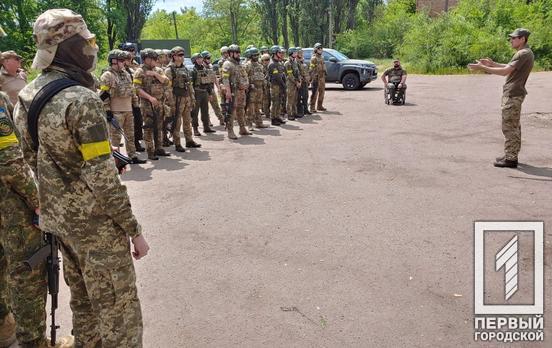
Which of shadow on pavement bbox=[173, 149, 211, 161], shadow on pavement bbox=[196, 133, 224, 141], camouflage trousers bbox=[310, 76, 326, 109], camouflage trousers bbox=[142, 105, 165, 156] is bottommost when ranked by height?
shadow on pavement bbox=[173, 149, 211, 161]

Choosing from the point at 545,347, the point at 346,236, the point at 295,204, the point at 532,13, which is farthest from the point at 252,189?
the point at 532,13

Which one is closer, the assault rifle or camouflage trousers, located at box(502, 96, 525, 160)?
the assault rifle

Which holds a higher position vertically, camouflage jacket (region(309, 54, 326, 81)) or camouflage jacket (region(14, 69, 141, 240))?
camouflage jacket (region(309, 54, 326, 81))

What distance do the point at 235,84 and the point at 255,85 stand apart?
1.24m

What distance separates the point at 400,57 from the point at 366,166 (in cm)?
2783

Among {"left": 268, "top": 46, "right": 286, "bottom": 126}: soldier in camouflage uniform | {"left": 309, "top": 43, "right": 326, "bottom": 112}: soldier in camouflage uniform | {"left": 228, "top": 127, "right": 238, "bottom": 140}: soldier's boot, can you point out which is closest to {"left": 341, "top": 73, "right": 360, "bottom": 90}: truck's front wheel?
{"left": 309, "top": 43, "right": 326, "bottom": 112}: soldier in camouflage uniform

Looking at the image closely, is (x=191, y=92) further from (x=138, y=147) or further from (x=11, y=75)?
(x=11, y=75)

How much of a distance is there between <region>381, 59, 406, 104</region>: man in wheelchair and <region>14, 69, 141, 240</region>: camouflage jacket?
522 inches

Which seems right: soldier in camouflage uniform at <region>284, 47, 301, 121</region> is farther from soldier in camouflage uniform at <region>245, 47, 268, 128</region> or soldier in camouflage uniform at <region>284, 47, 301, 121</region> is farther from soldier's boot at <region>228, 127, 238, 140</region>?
soldier's boot at <region>228, 127, 238, 140</region>

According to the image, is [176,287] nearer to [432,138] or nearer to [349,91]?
[432,138]

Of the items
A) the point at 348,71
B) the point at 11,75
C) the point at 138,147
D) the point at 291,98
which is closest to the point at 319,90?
the point at 291,98

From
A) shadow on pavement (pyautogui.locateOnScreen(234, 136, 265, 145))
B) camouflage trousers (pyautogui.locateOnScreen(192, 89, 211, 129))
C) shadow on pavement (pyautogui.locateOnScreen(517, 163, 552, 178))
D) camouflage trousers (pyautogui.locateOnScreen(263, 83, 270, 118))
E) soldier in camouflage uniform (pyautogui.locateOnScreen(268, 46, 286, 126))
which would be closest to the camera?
shadow on pavement (pyautogui.locateOnScreen(517, 163, 552, 178))

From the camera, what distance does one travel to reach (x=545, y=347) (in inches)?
123

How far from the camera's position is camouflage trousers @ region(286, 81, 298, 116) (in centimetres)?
1256
